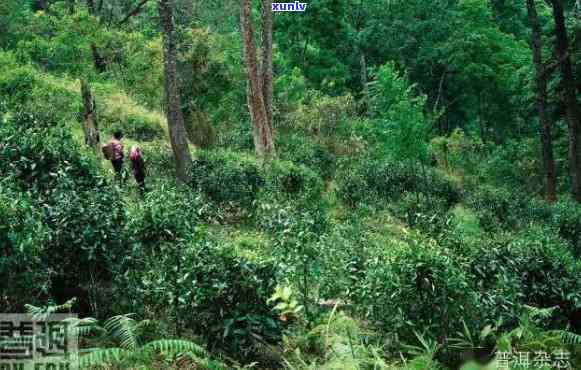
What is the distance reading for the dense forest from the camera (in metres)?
6.88

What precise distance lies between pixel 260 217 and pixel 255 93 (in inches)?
314

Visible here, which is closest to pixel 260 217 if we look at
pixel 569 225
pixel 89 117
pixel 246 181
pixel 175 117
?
pixel 246 181

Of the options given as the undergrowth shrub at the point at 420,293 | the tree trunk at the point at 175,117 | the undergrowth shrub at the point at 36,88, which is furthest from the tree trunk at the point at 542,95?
the undergrowth shrub at the point at 420,293

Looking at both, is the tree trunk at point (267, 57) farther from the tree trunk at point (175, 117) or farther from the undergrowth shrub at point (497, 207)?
the tree trunk at point (175, 117)

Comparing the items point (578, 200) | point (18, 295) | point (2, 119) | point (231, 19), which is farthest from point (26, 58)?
point (231, 19)

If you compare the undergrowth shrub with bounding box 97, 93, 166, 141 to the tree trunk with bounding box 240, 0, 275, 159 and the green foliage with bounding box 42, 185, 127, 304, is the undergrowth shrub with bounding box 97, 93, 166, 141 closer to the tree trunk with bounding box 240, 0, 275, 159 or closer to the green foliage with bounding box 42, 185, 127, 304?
the tree trunk with bounding box 240, 0, 275, 159

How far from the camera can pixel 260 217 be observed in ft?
39.7

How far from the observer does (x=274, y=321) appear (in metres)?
6.97

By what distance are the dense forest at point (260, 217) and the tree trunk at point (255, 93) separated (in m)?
0.07

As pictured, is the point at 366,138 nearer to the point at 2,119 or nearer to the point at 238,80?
the point at 238,80

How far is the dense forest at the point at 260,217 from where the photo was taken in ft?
22.6

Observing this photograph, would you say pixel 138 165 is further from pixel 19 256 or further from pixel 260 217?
pixel 19 256

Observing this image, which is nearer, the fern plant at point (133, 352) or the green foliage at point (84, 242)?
the fern plant at point (133, 352)

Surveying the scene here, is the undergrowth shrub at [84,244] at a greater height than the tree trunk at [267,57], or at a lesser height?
lesser
